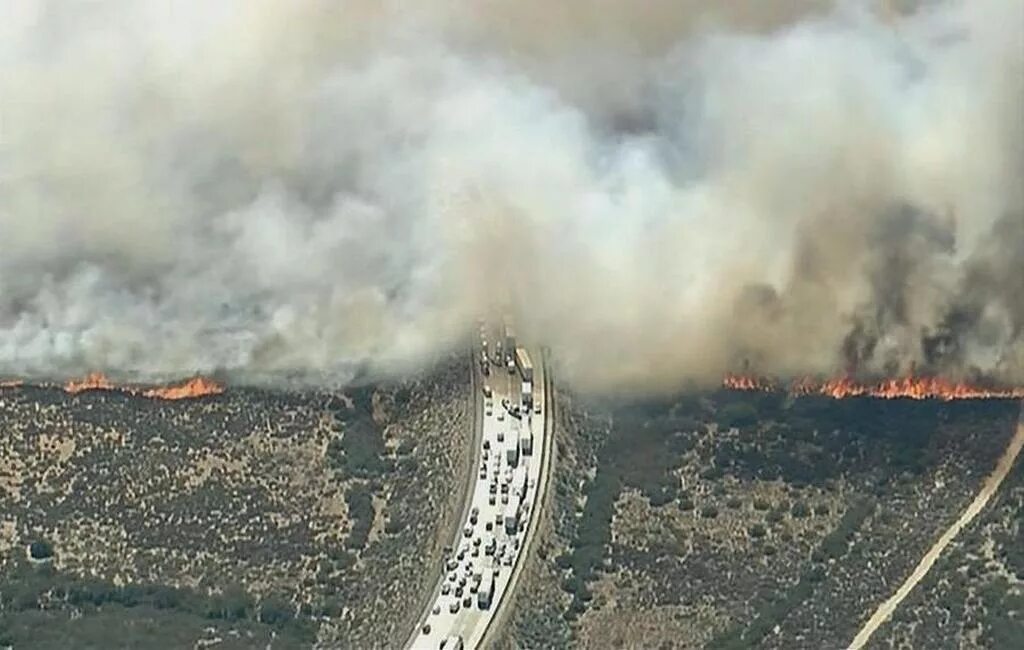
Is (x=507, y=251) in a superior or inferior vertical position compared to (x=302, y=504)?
superior

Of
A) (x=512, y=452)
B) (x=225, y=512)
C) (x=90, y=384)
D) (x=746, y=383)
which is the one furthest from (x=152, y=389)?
(x=746, y=383)

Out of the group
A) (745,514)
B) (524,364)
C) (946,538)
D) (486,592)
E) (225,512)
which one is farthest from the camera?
(524,364)

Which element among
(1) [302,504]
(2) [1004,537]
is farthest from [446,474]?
(2) [1004,537]

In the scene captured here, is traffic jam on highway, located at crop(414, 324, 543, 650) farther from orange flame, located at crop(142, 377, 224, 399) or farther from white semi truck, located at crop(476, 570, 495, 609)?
orange flame, located at crop(142, 377, 224, 399)

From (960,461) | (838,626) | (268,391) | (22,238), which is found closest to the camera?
(838,626)

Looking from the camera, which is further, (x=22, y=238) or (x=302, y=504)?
(x=22, y=238)

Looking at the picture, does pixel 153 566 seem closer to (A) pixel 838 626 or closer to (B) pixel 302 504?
(B) pixel 302 504

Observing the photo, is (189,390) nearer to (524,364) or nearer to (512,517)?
(524,364)

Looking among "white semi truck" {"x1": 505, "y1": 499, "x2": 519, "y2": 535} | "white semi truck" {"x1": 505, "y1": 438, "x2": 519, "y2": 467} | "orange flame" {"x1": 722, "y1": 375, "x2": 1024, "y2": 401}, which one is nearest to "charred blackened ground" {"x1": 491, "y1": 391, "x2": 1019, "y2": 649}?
"orange flame" {"x1": 722, "y1": 375, "x2": 1024, "y2": 401}
